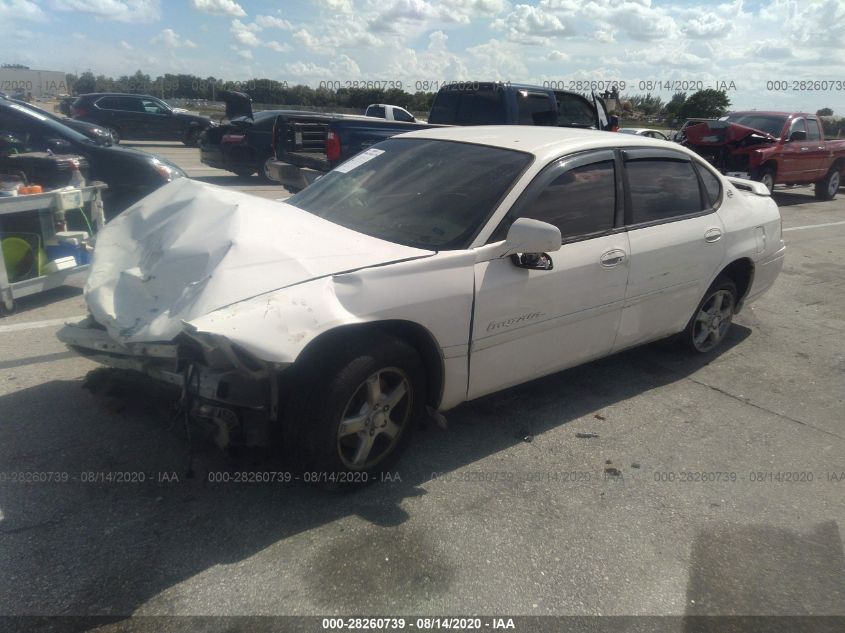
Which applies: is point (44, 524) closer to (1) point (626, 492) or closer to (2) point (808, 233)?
(1) point (626, 492)

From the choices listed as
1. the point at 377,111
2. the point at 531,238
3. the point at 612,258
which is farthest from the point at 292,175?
the point at 377,111

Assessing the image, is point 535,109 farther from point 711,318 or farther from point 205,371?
point 205,371

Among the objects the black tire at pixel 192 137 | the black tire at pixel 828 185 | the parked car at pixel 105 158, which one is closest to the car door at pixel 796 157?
the black tire at pixel 828 185

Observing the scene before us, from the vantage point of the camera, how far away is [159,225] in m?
3.57

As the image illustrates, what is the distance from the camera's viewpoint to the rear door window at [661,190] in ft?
13.8

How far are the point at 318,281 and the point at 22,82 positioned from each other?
4049 cm

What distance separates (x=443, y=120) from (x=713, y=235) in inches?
287

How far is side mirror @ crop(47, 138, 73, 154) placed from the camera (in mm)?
6836

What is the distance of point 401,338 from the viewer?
10.4ft

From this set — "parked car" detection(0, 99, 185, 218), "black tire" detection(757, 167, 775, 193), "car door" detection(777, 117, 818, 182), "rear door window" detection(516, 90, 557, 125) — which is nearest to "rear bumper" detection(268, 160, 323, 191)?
"parked car" detection(0, 99, 185, 218)

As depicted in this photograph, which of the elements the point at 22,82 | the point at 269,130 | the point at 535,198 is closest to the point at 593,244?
the point at 535,198

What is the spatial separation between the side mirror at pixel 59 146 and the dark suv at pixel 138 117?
15036 mm

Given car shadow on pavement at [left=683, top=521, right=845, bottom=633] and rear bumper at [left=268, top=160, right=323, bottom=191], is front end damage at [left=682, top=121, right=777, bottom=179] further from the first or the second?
car shadow on pavement at [left=683, top=521, right=845, bottom=633]

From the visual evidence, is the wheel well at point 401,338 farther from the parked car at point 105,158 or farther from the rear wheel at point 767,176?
the rear wheel at point 767,176
